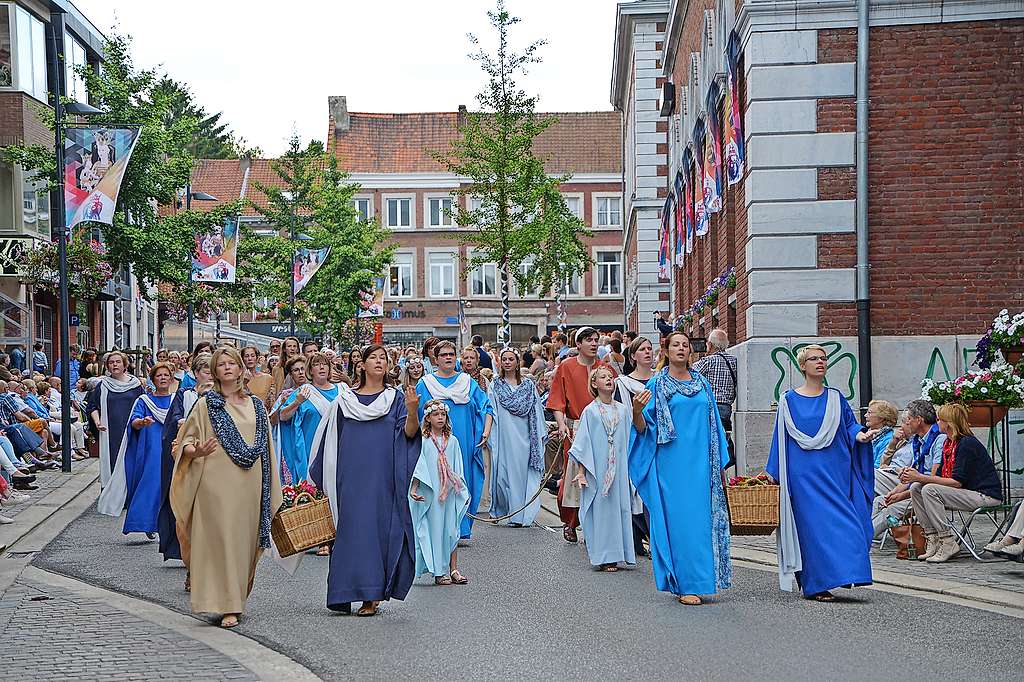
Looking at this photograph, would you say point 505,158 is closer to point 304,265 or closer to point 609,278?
point 304,265

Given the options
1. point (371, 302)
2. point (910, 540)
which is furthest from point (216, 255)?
point (910, 540)

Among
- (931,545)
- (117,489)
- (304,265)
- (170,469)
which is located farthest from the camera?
(304,265)

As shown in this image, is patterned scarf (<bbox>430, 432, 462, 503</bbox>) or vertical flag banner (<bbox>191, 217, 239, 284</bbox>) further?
vertical flag banner (<bbox>191, 217, 239, 284</bbox>)

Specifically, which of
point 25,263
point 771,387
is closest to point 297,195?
point 25,263

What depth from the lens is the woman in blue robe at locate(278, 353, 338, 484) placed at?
14820 millimetres

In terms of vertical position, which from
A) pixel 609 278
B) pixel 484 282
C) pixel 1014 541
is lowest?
pixel 1014 541

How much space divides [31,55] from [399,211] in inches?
1436

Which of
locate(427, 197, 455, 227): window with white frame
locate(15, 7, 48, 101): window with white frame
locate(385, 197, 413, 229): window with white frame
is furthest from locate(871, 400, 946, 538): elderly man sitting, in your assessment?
locate(385, 197, 413, 229): window with white frame

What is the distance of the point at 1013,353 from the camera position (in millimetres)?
15617

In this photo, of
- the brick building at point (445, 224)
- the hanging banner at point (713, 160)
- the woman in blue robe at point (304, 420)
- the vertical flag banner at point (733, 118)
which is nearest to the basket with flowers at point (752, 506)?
the woman in blue robe at point (304, 420)

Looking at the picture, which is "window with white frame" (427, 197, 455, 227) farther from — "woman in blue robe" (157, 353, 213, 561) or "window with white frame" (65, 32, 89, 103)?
"woman in blue robe" (157, 353, 213, 561)

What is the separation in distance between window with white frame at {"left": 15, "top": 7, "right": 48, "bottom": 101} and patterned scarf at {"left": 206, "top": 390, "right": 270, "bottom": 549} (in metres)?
30.2

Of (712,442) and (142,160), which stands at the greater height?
(142,160)

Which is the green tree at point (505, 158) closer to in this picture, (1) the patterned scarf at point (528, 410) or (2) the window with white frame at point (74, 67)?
(2) the window with white frame at point (74, 67)
